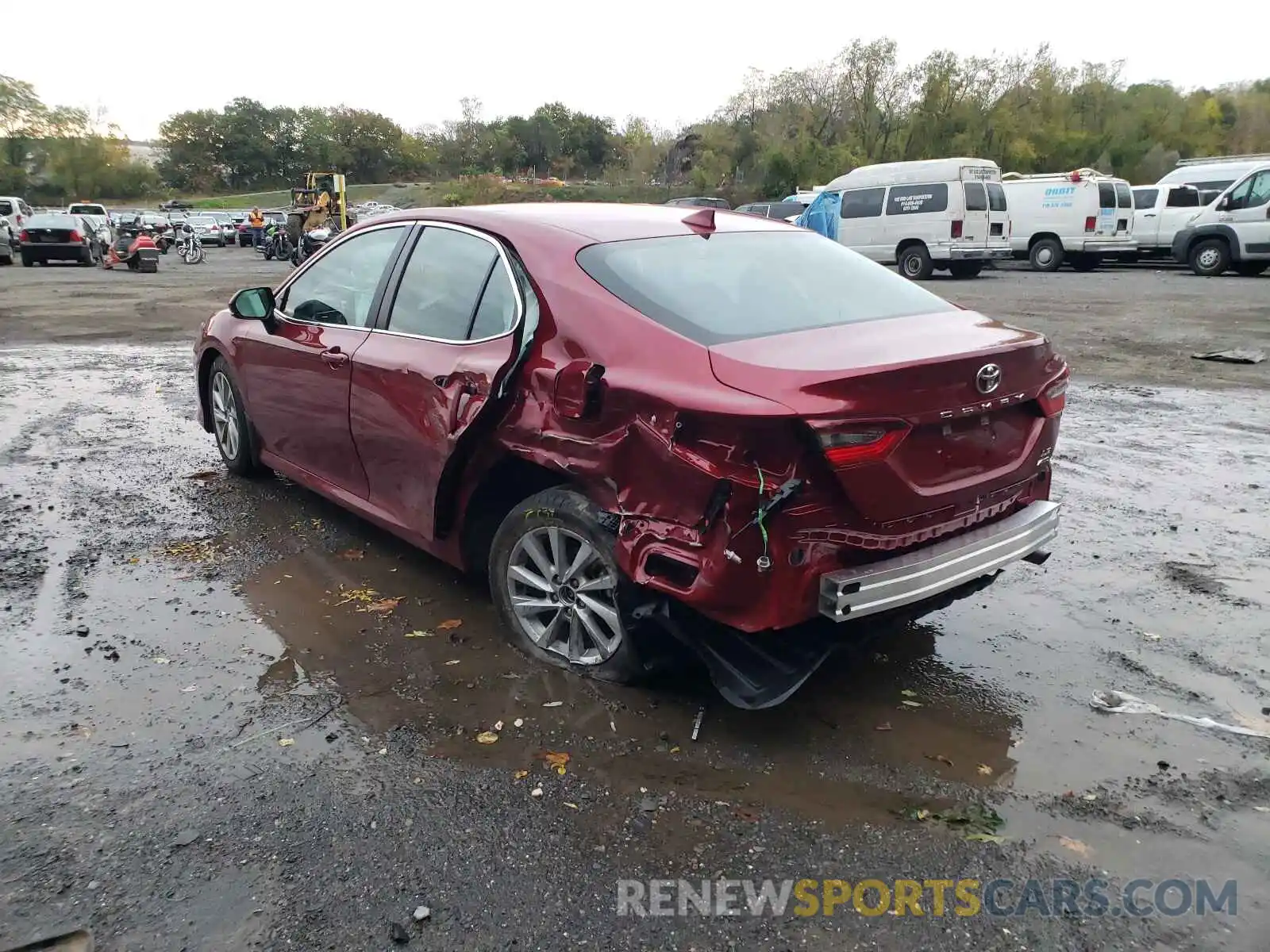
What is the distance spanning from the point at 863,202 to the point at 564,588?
2040cm

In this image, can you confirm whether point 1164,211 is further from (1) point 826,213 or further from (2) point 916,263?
(1) point 826,213

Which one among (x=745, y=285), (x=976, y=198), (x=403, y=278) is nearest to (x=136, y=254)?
(x=976, y=198)

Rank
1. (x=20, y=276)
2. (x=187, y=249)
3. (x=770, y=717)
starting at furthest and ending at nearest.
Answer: (x=187, y=249) → (x=20, y=276) → (x=770, y=717)

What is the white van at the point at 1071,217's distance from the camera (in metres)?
22.7

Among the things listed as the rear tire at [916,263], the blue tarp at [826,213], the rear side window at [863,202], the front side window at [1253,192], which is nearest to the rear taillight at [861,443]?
the rear tire at [916,263]

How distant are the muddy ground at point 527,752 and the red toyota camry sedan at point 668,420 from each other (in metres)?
0.43

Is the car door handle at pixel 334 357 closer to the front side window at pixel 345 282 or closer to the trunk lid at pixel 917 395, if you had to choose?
the front side window at pixel 345 282

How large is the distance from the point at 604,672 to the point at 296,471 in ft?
7.95

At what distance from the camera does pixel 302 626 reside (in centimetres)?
399

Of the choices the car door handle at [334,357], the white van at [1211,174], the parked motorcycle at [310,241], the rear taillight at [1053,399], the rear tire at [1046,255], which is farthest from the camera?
the parked motorcycle at [310,241]

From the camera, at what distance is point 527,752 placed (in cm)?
309

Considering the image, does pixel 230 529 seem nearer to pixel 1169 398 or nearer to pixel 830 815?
pixel 830 815

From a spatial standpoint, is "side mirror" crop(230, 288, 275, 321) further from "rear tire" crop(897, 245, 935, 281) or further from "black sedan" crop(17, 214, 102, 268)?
"black sedan" crop(17, 214, 102, 268)

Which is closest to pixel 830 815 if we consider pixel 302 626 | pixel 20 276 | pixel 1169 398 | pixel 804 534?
pixel 804 534
